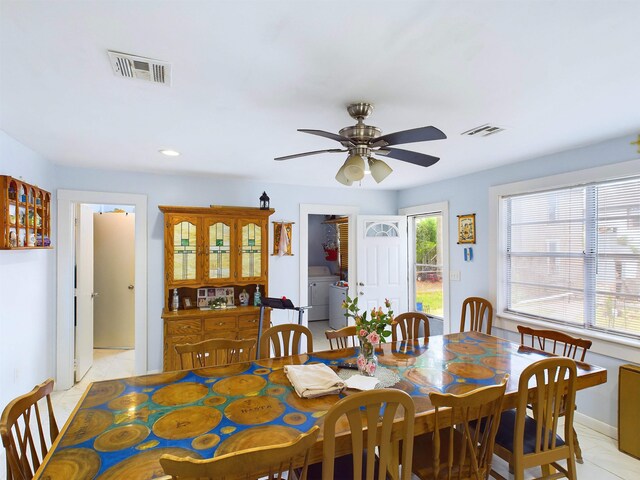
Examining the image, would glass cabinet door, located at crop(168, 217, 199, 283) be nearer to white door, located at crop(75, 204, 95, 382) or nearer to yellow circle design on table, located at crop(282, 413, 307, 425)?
white door, located at crop(75, 204, 95, 382)

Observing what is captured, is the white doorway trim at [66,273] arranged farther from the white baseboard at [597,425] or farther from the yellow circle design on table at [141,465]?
the white baseboard at [597,425]

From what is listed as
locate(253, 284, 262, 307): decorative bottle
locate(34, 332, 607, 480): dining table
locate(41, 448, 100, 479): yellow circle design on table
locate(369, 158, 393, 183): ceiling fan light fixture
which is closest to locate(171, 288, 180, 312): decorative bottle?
locate(253, 284, 262, 307): decorative bottle

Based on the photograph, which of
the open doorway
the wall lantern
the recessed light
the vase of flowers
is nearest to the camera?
the vase of flowers

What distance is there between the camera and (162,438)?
1.42 metres

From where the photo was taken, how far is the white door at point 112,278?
5.20 meters

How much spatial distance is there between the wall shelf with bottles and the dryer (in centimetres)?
427

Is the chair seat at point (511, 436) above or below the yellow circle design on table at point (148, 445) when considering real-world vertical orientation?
below

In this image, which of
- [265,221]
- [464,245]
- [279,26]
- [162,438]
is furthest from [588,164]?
[162,438]

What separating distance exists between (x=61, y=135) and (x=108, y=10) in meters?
1.86

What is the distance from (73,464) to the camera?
49.5 inches

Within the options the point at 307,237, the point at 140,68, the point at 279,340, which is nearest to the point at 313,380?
the point at 279,340

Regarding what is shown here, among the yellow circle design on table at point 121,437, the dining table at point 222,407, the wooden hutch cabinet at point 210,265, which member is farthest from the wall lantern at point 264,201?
the yellow circle design on table at point 121,437

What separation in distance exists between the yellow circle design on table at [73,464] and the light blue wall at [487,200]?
3460mm

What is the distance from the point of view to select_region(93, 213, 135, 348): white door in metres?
5.20
